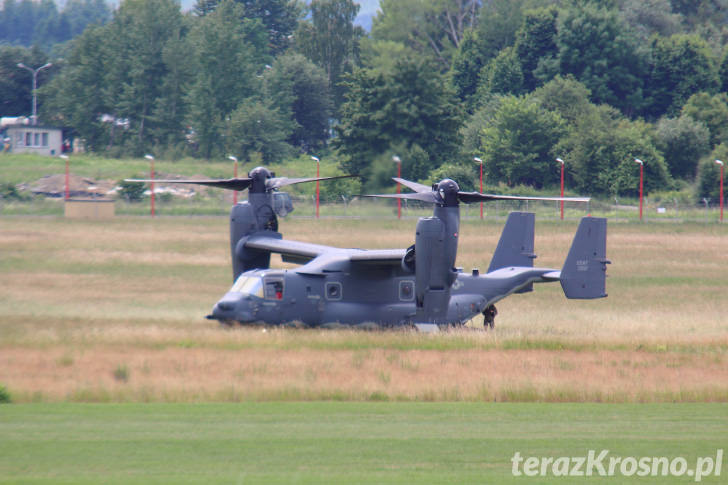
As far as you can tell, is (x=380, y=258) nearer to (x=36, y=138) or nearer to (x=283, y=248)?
(x=283, y=248)

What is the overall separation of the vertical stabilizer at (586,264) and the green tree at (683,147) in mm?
64906

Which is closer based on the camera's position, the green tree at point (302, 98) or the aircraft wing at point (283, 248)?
the aircraft wing at point (283, 248)

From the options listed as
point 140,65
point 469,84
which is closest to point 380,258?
point 140,65

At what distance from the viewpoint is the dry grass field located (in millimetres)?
19281

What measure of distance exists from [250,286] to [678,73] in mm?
93859

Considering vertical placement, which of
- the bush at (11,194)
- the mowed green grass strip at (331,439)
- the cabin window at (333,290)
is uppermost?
the bush at (11,194)

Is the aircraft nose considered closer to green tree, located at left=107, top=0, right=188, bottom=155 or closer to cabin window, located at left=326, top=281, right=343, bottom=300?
cabin window, located at left=326, top=281, right=343, bottom=300

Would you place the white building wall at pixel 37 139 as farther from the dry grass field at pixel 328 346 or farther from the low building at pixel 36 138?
the dry grass field at pixel 328 346

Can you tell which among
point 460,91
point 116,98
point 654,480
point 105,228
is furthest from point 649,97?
point 654,480

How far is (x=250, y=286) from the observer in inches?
1091

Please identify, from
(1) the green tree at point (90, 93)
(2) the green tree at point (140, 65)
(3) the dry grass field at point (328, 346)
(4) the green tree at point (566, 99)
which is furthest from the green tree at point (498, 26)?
(3) the dry grass field at point (328, 346)

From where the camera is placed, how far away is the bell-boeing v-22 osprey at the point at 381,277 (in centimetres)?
2566

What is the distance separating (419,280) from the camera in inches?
1010

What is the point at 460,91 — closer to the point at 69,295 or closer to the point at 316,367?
the point at 69,295
